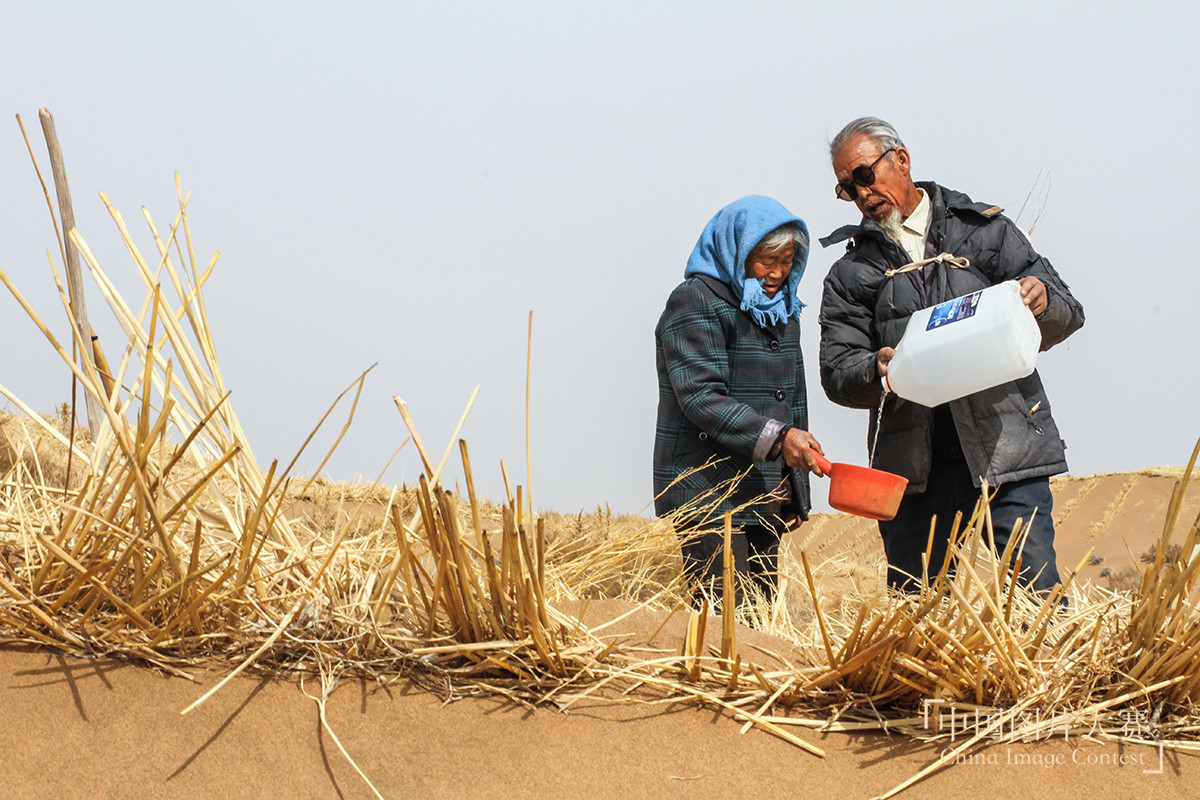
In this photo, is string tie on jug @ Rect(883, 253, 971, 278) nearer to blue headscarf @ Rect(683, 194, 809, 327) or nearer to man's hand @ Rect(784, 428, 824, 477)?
blue headscarf @ Rect(683, 194, 809, 327)

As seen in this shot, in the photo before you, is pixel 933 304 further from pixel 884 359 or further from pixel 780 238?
pixel 780 238

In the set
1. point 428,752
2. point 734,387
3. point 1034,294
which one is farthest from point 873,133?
point 428,752

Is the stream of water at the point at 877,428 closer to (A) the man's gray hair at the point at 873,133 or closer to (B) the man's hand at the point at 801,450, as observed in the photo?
(B) the man's hand at the point at 801,450

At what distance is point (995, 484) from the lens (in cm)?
264

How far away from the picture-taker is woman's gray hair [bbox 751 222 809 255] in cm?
279

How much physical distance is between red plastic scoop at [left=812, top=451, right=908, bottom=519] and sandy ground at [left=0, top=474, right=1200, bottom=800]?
3.44 feet

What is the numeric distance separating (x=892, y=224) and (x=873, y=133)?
29 cm

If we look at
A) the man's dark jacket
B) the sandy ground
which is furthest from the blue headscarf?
the sandy ground

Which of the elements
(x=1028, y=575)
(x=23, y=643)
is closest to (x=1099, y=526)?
(x=1028, y=575)

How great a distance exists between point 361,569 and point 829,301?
191 centimetres

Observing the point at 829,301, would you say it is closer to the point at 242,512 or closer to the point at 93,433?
the point at 242,512

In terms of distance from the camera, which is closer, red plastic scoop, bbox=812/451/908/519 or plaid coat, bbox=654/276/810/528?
red plastic scoop, bbox=812/451/908/519

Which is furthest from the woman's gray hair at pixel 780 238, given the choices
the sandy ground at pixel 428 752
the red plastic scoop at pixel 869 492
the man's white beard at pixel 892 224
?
the sandy ground at pixel 428 752

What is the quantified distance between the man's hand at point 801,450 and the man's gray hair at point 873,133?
967mm
